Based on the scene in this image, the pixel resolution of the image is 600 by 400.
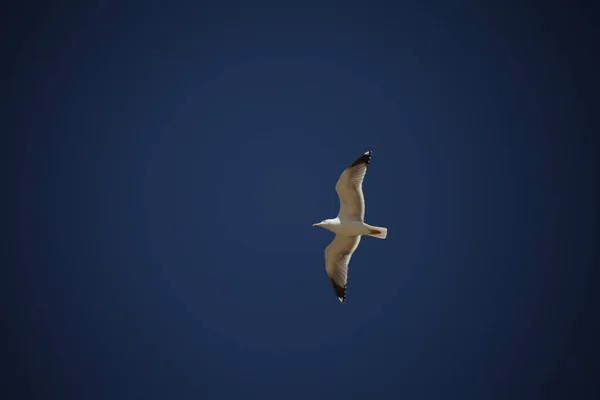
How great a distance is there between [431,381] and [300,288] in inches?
2231

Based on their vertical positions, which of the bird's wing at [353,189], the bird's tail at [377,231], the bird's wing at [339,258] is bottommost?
the bird's wing at [339,258]

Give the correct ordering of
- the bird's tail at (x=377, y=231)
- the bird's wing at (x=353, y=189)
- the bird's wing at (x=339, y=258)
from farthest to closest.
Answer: the bird's wing at (x=339, y=258)
the bird's tail at (x=377, y=231)
the bird's wing at (x=353, y=189)

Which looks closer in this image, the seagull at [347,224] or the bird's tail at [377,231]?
the seagull at [347,224]

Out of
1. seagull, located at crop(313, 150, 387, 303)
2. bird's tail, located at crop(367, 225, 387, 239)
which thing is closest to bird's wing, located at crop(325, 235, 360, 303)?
seagull, located at crop(313, 150, 387, 303)

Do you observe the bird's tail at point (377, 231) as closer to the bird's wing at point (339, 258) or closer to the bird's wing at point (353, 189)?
the bird's wing at point (353, 189)

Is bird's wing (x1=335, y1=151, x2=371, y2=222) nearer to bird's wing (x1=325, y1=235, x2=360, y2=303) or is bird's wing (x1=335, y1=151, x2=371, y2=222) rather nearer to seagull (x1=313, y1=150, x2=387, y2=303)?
seagull (x1=313, y1=150, x2=387, y2=303)

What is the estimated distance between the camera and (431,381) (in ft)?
193

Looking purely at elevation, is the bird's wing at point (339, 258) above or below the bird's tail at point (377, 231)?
below

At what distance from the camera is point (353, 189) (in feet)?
29.8

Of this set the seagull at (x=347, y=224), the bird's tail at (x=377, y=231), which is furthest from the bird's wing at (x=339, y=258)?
the bird's tail at (x=377, y=231)

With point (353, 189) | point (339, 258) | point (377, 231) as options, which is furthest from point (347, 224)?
point (339, 258)

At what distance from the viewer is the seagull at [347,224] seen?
8984mm

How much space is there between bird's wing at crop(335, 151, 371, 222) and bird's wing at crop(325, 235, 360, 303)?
0.71 m

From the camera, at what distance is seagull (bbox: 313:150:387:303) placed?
8.98m
